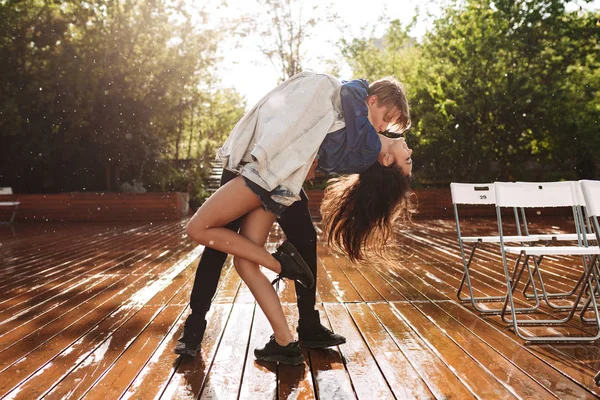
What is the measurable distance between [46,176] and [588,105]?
40.4ft

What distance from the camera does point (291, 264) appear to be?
2.55m

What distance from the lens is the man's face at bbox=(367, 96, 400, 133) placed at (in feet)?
8.36

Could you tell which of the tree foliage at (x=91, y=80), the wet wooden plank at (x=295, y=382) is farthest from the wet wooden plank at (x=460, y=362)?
the tree foliage at (x=91, y=80)

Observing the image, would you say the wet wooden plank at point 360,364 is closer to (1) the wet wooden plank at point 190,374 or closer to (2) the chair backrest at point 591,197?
(1) the wet wooden plank at point 190,374

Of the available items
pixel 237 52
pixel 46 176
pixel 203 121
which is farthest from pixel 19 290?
pixel 203 121

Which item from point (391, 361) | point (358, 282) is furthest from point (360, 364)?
point (358, 282)

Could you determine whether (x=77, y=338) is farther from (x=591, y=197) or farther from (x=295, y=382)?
(x=591, y=197)

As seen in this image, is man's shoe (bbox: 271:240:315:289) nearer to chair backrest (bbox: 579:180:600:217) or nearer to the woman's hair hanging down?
the woman's hair hanging down

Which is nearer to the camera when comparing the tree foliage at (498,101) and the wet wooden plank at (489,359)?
the wet wooden plank at (489,359)

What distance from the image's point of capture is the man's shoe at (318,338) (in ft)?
9.28

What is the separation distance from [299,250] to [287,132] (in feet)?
2.27

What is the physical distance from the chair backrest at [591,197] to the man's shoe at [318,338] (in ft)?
3.83

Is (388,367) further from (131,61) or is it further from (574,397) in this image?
(131,61)

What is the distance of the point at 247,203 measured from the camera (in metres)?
2.41
